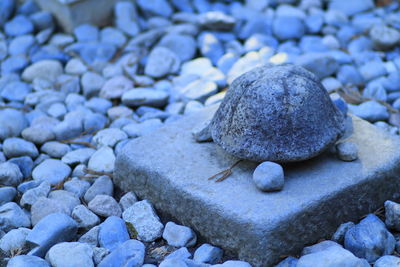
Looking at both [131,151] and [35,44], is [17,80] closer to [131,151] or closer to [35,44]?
[35,44]

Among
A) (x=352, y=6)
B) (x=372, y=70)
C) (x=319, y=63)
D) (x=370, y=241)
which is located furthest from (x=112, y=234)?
(x=352, y=6)

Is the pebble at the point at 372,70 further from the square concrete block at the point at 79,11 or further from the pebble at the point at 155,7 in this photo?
the square concrete block at the point at 79,11

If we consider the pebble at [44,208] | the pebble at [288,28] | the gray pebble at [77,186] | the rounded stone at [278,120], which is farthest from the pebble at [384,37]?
the pebble at [44,208]

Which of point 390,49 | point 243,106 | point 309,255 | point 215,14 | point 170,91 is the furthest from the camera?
point 215,14

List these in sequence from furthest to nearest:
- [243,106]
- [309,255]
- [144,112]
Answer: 1. [144,112]
2. [243,106]
3. [309,255]

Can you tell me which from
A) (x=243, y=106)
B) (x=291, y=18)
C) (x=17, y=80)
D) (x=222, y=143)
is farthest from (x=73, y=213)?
(x=291, y=18)

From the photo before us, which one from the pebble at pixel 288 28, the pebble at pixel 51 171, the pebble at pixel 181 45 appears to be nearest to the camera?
the pebble at pixel 51 171
